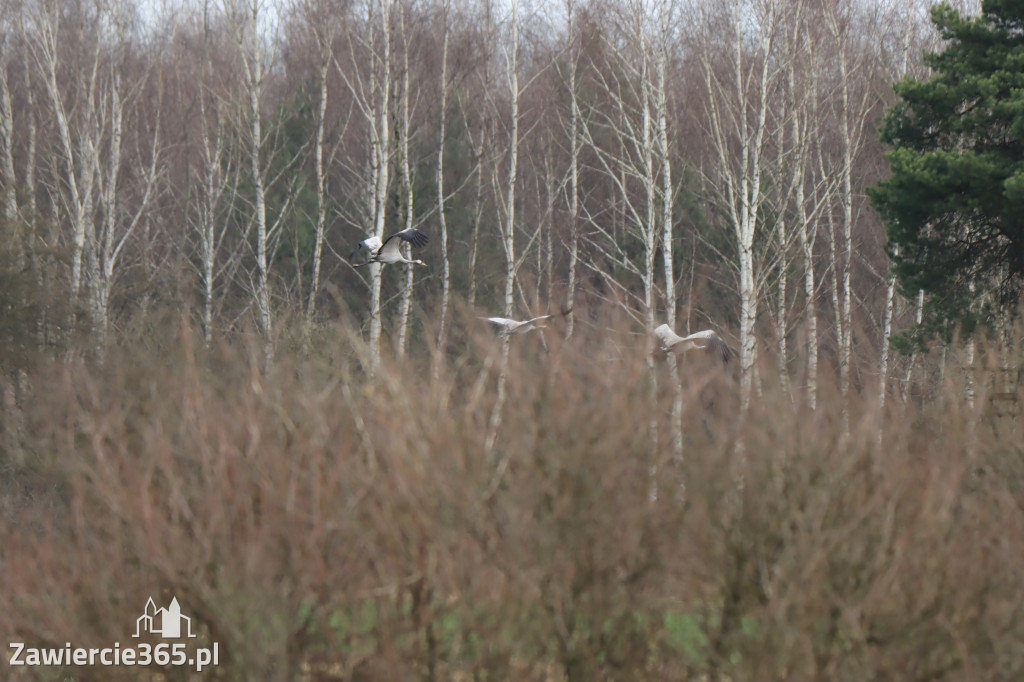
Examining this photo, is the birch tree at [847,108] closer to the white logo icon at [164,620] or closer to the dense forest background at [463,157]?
the dense forest background at [463,157]

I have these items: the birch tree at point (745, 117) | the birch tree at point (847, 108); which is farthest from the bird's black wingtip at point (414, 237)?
the birch tree at point (847, 108)

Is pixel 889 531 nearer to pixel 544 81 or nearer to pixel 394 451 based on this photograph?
pixel 394 451

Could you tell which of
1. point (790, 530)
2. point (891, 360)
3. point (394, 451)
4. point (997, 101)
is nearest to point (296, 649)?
point (394, 451)

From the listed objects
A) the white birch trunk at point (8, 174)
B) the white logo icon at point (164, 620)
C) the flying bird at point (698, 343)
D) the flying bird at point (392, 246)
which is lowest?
the white logo icon at point (164, 620)

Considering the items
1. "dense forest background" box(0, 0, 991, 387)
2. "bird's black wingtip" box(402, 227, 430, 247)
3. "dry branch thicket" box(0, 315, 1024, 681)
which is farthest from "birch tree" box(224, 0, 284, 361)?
"dry branch thicket" box(0, 315, 1024, 681)

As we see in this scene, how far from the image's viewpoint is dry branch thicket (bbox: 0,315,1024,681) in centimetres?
584

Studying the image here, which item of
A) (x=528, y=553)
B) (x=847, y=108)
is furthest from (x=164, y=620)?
(x=847, y=108)

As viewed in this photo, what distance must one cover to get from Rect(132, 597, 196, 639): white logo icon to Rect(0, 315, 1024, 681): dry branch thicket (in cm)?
7

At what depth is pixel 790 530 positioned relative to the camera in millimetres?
6215

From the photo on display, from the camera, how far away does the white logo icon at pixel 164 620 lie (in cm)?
596

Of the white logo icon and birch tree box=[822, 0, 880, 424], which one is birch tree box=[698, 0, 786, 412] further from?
the white logo icon

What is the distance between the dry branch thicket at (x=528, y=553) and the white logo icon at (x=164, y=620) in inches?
2.8

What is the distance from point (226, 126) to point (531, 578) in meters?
22.8

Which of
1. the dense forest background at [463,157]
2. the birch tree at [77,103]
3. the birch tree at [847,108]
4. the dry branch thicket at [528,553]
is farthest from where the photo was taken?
the birch tree at [77,103]
